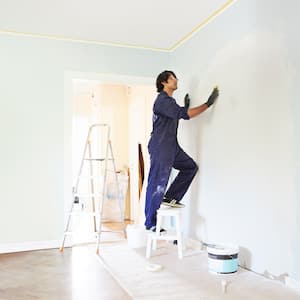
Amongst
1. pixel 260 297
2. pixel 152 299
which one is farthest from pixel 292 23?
pixel 152 299

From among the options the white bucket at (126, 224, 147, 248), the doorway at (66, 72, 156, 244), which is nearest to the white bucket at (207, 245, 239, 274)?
the white bucket at (126, 224, 147, 248)

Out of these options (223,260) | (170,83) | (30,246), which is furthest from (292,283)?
(30,246)

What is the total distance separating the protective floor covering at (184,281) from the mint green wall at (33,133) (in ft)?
3.24

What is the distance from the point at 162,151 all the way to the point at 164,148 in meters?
0.04

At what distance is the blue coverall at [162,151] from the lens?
375 centimetres

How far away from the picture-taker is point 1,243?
4.02 meters

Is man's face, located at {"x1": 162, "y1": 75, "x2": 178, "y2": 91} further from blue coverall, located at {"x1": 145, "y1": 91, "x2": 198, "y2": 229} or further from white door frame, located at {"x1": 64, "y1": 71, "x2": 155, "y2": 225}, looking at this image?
white door frame, located at {"x1": 64, "y1": 71, "x2": 155, "y2": 225}

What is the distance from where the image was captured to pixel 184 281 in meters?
2.92

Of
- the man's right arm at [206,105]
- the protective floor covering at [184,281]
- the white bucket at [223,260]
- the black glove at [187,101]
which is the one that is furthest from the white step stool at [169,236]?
the black glove at [187,101]

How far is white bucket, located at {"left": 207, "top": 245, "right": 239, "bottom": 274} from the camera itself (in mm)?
3051

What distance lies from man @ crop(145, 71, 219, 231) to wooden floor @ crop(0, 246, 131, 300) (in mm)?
860

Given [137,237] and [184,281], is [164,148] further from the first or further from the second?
[184,281]

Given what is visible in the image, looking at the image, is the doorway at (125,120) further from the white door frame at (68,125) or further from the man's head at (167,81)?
the man's head at (167,81)

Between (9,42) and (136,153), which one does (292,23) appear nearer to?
(9,42)
